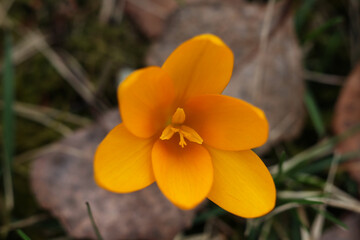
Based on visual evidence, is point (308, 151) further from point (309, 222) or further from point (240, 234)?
point (240, 234)

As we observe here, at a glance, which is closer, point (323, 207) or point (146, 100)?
point (146, 100)

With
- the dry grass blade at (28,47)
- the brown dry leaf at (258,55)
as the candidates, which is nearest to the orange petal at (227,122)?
the brown dry leaf at (258,55)

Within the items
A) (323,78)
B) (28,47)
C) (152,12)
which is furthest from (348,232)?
(28,47)

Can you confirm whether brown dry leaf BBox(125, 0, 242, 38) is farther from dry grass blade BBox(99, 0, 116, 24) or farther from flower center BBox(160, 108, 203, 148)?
flower center BBox(160, 108, 203, 148)

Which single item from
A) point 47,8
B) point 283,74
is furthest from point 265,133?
point 47,8

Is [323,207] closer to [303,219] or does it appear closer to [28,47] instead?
[303,219]

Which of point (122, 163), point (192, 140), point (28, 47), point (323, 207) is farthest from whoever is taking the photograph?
point (28, 47)
